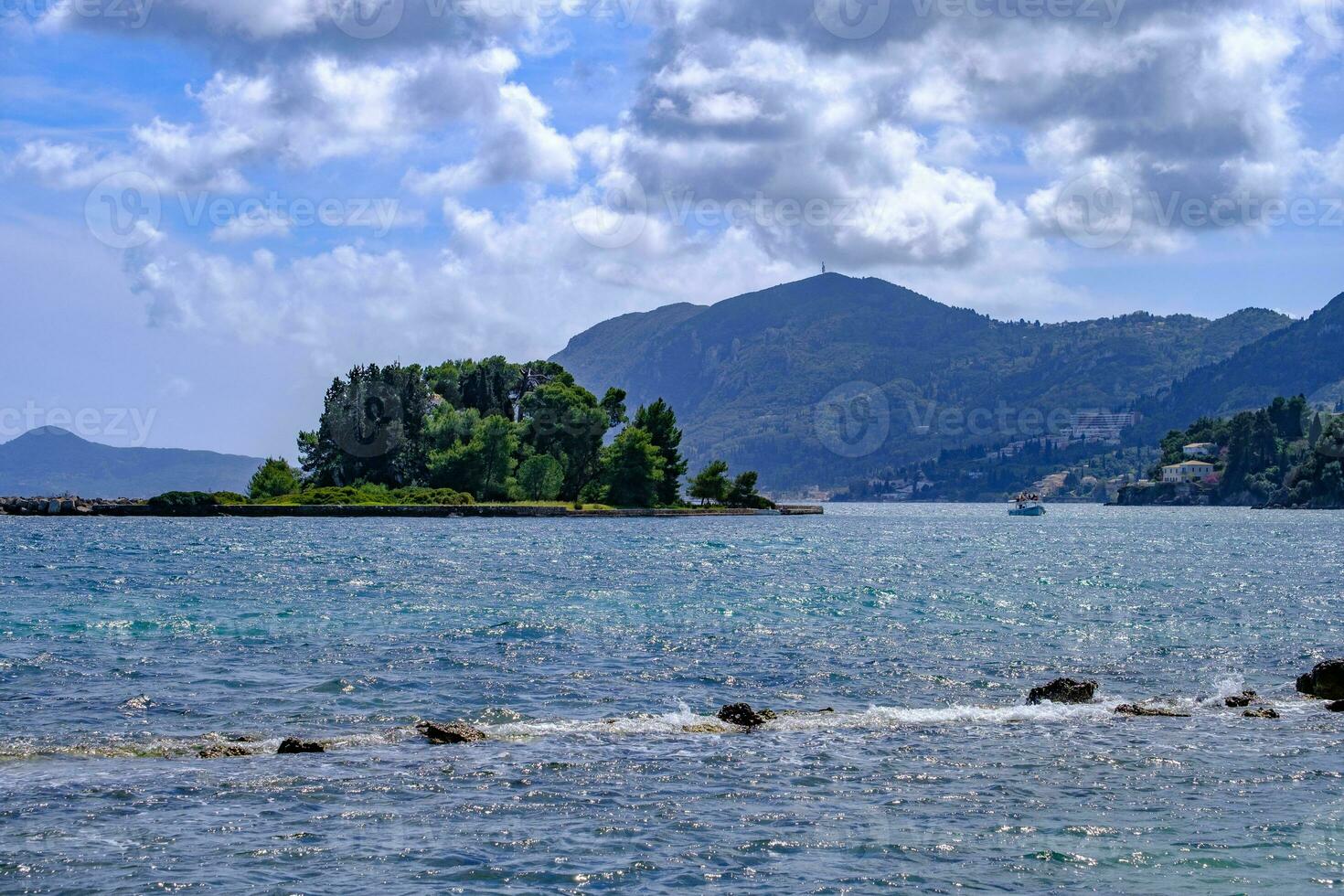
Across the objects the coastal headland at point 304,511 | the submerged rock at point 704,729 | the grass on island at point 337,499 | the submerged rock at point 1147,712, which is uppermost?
the grass on island at point 337,499

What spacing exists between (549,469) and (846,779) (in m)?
158

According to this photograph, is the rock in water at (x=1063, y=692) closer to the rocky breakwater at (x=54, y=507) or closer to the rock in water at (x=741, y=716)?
the rock in water at (x=741, y=716)

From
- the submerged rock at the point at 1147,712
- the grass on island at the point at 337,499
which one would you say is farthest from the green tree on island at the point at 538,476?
the submerged rock at the point at 1147,712

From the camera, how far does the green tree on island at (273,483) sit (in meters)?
172

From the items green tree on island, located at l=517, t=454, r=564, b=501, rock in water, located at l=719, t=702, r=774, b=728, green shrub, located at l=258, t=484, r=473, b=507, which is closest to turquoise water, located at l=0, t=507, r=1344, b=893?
rock in water, located at l=719, t=702, r=774, b=728

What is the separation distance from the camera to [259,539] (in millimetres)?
102438

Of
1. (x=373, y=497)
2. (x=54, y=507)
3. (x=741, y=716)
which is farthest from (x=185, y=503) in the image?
(x=741, y=716)

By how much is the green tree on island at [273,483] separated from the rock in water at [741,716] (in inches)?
6125

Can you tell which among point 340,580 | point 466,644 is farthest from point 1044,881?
point 340,580

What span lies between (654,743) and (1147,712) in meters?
11.4

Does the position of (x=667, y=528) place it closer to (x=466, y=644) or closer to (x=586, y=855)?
(x=466, y=644)

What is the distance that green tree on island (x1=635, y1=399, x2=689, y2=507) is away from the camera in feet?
625

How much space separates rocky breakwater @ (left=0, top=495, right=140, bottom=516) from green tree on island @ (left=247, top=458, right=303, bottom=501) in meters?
17.8

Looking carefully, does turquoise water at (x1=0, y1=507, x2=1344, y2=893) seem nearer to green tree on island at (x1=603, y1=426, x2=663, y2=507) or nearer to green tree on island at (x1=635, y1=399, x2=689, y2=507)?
green tree on island at (x1=603, y1=426, x2=663, y2=507)
